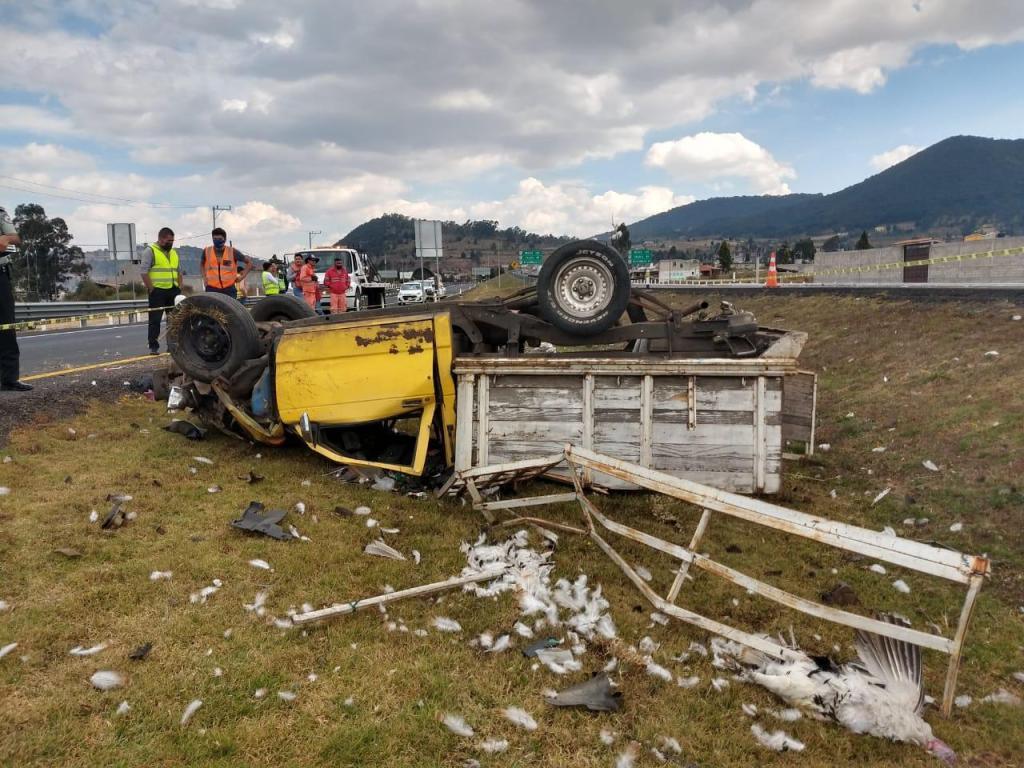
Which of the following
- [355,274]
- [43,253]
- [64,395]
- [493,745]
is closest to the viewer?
[493,745]

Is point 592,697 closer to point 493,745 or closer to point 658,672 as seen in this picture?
point 658,672

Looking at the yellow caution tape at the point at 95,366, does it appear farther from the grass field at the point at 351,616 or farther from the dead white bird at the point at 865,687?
the dead white bird at the point at 865,687

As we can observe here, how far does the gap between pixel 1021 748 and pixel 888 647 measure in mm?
563

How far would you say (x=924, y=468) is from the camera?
5.74 metres

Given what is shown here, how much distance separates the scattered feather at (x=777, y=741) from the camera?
2512mm

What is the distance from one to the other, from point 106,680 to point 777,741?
8.59 ft

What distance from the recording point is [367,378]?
4.86m

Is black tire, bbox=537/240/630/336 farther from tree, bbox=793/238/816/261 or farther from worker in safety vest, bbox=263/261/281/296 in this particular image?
tree, bbox=793/238/816/261

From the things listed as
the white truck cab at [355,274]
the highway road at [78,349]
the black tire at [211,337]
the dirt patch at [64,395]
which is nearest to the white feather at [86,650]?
the black tire at [211,337]

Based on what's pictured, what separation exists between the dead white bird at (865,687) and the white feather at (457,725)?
1.20 metres

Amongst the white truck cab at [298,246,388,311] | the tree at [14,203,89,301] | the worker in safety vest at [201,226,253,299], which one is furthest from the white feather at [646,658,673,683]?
the tree at [14,203,89,301]

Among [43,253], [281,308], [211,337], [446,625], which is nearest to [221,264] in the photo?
[281,308]

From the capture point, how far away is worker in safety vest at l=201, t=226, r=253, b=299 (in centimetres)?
799

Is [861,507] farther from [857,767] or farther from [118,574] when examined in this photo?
[118,574]
